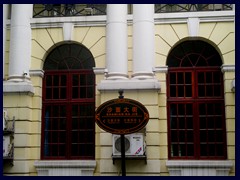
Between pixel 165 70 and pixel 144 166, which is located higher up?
pixel 165 70

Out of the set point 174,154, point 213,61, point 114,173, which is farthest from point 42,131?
point 213,61

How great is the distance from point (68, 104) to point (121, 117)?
3.13 m

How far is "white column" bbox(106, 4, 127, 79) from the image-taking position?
10180 millimetres

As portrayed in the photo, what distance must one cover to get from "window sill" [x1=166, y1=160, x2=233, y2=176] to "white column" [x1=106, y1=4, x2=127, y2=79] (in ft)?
9.35

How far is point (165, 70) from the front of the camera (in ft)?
34.1

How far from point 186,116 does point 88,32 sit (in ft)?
12.5

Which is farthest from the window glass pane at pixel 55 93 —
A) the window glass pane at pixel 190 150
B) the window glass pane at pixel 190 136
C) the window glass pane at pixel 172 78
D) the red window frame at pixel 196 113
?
the window glass pane at pixel 190 150

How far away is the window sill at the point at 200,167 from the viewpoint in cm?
991

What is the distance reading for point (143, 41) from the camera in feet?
33.5

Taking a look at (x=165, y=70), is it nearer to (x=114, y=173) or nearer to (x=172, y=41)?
(x=172, y=41)

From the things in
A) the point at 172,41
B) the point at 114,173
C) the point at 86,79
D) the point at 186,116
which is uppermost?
the point at 172,41

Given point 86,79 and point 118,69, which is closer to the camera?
point 118,69

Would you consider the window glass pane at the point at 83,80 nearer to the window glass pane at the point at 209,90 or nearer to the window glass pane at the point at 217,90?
the window glass pane at the point at 209,90

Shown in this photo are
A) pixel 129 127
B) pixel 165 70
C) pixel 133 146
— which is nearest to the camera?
pixel 129 127
